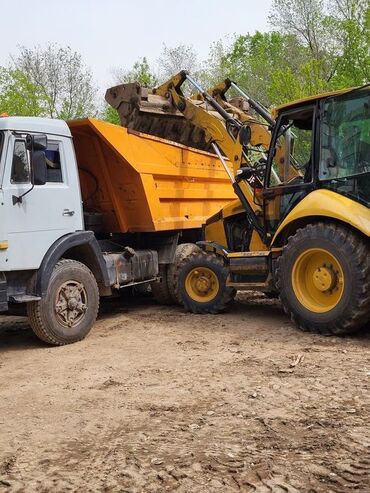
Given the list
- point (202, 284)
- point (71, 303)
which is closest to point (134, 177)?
point (202, 284)

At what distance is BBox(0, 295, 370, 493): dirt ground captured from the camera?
2.98m

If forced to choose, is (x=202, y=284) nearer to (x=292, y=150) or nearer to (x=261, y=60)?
(x=292, y=150)

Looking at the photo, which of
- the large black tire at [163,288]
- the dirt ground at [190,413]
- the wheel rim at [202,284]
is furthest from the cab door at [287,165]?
the large black tire at [163,288]

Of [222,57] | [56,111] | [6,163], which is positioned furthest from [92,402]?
[222,57]

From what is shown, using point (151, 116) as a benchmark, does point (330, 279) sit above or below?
below

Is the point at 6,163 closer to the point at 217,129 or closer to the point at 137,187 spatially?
the point at 137,187

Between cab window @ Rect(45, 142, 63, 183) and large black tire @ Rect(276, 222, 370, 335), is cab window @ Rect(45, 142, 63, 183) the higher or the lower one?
the higher one

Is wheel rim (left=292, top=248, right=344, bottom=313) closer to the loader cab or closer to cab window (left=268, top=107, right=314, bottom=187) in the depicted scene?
the loader cab

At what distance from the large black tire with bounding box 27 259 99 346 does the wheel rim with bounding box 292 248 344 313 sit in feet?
7.63

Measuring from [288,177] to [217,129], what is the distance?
1.62 metres

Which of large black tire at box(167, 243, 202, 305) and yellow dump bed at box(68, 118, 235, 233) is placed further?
large black tire at box(167, 243, 202, 305)

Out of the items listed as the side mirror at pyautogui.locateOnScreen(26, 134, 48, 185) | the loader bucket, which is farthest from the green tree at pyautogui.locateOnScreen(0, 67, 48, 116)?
the side mirror at pyautogui.locateOnScreen(26, 134, 48, 185)

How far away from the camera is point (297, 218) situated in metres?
6.25

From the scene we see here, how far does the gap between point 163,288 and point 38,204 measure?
2.96m
